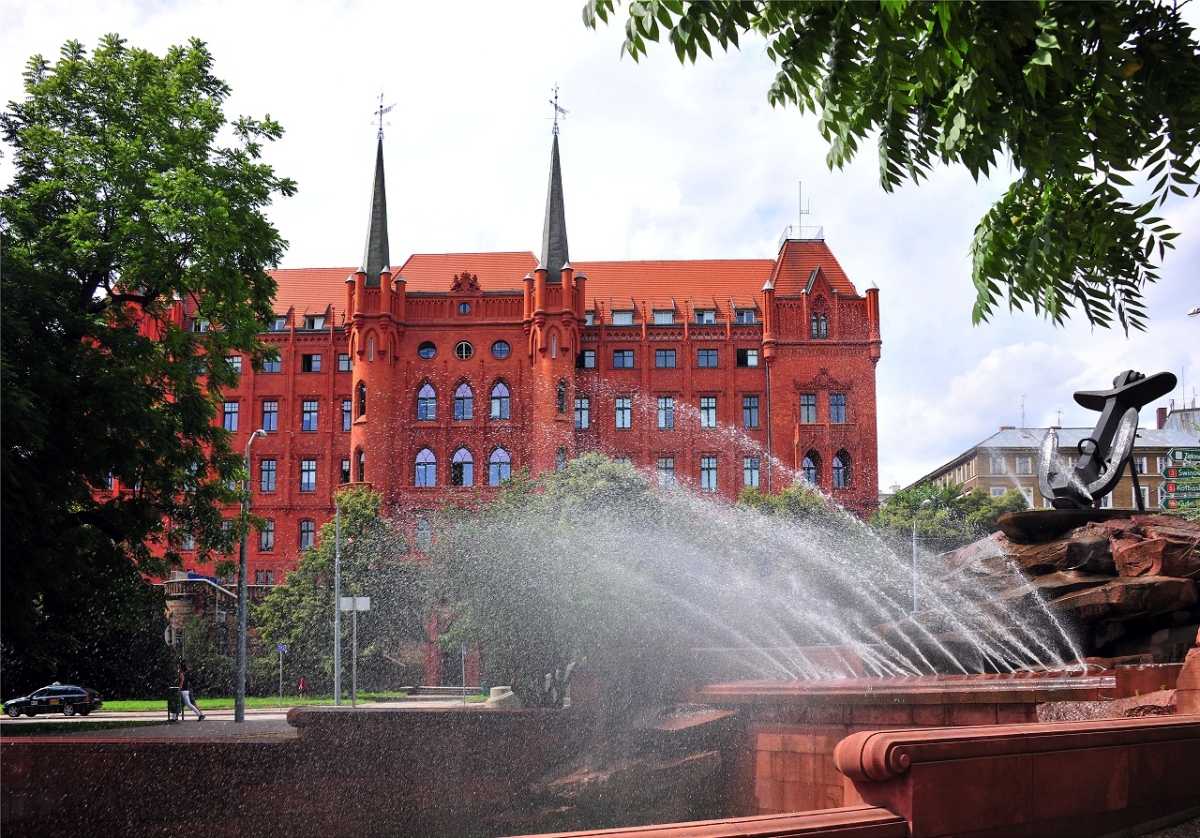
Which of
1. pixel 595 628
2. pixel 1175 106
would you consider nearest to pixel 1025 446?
pixel 595 628

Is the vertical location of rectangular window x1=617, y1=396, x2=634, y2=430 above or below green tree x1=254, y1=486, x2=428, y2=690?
above

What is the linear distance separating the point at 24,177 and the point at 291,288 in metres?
50.8

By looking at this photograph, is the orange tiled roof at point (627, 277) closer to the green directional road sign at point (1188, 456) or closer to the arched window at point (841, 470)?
the arched window at point (841, 470)

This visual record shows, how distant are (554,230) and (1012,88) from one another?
59713mm

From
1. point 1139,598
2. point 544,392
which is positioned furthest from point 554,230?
point 1139,598

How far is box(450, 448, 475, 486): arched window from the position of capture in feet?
201

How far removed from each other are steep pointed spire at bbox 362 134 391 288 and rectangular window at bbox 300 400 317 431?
27.0 ft

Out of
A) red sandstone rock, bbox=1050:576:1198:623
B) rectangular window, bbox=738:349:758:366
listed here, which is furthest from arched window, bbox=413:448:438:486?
red sandstone rock, bbox=1050:576:1198:623

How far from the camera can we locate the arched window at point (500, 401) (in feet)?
203

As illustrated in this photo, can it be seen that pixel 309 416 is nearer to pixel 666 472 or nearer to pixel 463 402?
pixel 463 402

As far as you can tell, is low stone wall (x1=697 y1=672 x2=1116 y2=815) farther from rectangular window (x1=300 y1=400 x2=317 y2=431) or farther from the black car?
rectangular window (x1=300 y1=400 x2=317 y2=431)

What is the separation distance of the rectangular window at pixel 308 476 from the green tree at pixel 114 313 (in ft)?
136

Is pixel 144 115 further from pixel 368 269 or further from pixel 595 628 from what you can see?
pixel 368 269

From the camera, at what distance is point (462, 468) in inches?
2420
